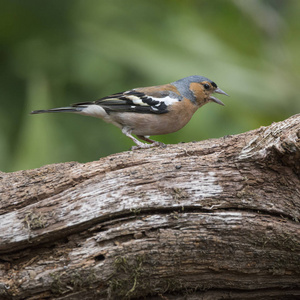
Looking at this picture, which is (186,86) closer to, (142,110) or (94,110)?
(142,110)

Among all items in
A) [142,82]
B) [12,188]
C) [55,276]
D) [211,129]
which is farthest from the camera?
[142,82]

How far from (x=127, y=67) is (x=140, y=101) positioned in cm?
188

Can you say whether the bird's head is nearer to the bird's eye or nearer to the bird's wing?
the bird's eye

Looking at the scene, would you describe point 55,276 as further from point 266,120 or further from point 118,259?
point 266,120

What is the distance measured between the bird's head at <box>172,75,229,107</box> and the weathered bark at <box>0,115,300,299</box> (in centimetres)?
258

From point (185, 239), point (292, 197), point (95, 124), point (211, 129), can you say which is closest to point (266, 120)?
point (211, 129)

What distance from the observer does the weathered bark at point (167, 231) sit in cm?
431

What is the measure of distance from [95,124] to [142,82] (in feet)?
3.56

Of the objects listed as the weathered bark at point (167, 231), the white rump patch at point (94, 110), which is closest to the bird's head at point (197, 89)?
the white rump patch at point (94, 110)

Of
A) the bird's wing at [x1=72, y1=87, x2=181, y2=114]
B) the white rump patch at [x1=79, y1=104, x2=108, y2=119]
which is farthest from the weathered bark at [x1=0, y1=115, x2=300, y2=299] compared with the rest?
the white rump patch at [x1=79, y1=104, x2=108, y2=119]

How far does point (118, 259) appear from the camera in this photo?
14.1 ft

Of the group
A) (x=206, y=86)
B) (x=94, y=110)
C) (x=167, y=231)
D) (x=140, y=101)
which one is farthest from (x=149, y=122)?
(x=167, y=231)

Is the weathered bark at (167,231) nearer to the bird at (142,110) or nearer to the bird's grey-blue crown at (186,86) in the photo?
the bird at (142,110)

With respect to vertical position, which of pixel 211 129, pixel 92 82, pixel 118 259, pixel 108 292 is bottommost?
pixel 108 292
